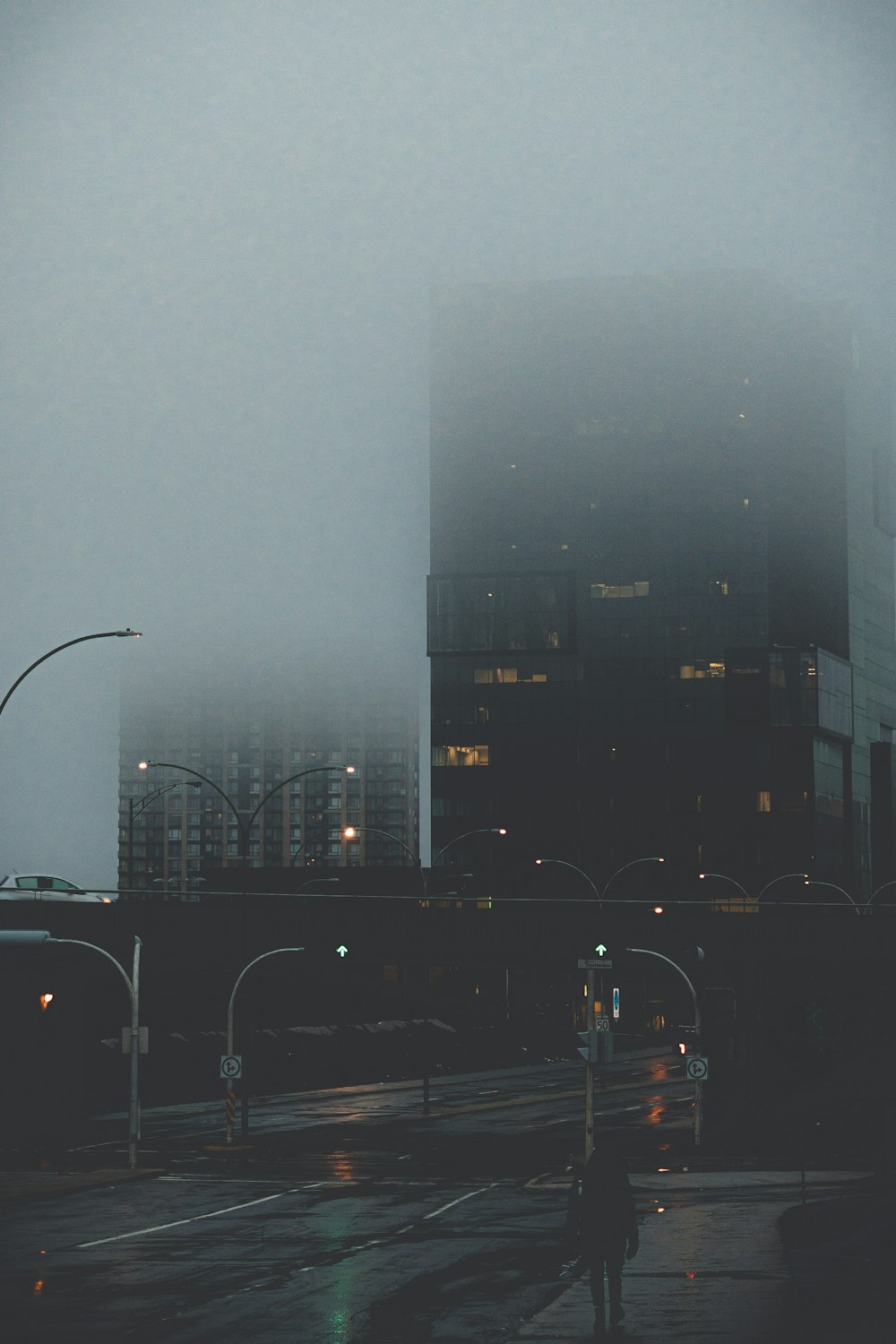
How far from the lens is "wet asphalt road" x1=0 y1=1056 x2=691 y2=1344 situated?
64.0 ft

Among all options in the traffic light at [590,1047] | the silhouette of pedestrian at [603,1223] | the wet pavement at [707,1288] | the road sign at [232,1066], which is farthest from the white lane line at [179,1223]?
the road sign at [232,1066]

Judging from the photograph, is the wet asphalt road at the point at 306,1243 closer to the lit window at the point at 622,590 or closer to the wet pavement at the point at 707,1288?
the wet pavement at the point at 707,1288

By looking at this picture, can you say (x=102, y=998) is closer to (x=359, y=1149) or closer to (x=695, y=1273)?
(x=359, y=1149)

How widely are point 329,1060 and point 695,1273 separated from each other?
A: 275ft

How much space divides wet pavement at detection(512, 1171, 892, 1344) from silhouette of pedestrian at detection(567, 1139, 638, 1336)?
1.89 feet

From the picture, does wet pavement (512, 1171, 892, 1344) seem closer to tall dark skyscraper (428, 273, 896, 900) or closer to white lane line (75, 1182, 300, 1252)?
white lane line (75, 1182, 300, 1252)

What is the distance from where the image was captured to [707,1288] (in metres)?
21.2

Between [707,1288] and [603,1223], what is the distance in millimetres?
4063

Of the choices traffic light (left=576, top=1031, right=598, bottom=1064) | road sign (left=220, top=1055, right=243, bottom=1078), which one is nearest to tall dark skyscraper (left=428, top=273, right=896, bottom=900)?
road sign (left=220, top=1055, right=243, bottom=1078)

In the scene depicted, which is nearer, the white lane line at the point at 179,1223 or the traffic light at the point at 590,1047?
the white lane line at the point at 179,1223

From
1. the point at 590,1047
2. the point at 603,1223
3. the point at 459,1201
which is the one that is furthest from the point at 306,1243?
the point at 590,1047

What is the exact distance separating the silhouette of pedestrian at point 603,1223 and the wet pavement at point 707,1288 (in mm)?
577

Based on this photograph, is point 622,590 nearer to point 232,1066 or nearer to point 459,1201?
point 232,1066

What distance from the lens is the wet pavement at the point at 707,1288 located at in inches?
683
